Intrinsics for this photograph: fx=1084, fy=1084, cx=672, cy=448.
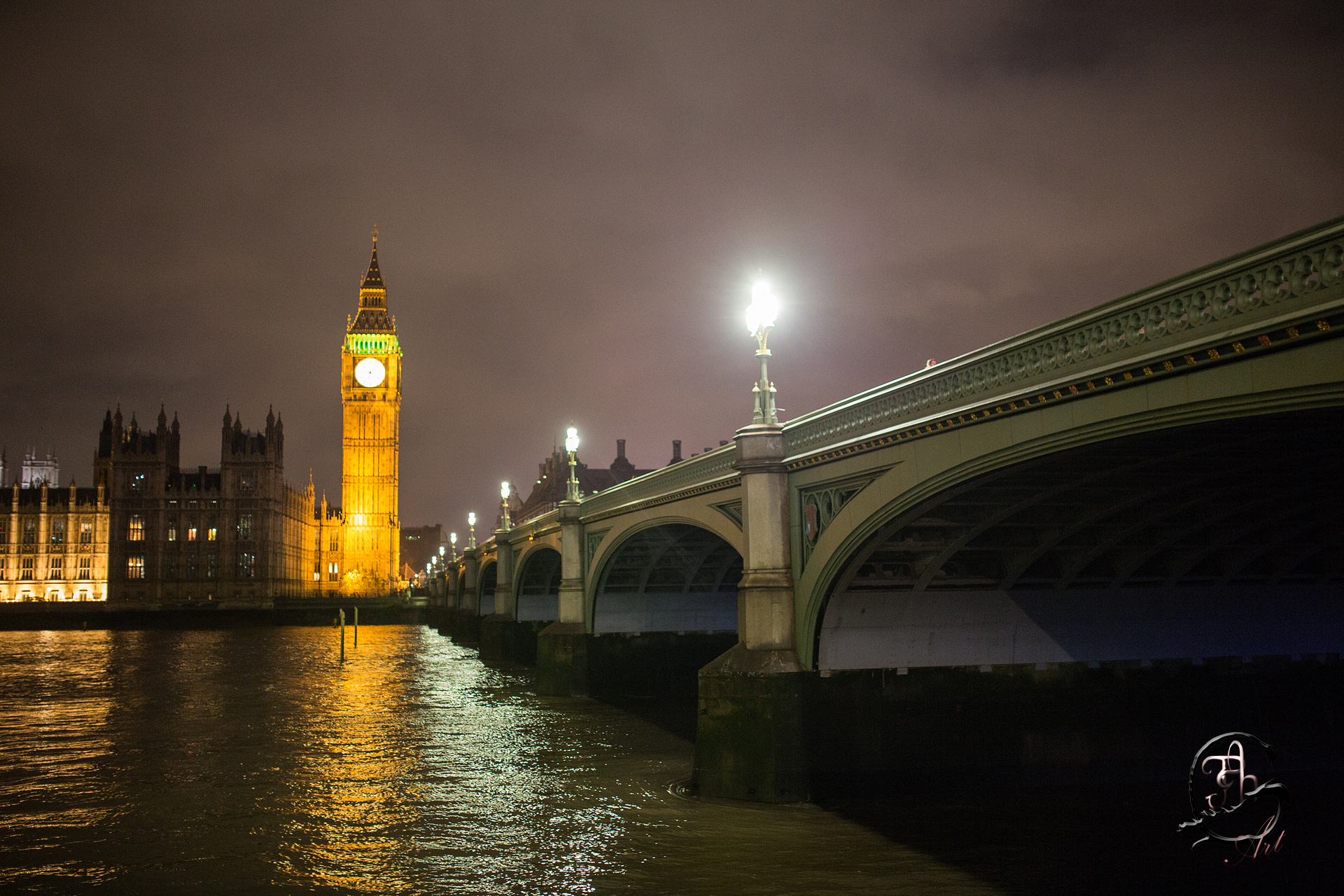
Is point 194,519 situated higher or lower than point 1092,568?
higher

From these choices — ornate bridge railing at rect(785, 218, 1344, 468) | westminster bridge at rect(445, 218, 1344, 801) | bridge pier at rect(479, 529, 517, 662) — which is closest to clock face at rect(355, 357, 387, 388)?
bridge pier at rect(479, 529, 517, 662)

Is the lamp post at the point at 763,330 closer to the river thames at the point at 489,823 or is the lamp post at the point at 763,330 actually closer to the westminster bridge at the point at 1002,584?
the westminster bridge at the point at 1002,584

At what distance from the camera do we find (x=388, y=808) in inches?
749

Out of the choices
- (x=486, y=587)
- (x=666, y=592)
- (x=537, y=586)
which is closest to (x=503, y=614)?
(x=537, y=586)

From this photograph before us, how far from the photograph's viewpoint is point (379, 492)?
16938 cm

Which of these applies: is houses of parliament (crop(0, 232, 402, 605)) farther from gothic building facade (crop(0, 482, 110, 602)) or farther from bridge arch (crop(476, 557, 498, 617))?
bridge arch (crop(476, 557, 498, 617))

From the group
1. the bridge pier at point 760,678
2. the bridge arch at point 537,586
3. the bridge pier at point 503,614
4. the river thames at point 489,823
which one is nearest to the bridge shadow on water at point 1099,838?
the river thames at point 489,823

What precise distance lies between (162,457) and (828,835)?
454 ft

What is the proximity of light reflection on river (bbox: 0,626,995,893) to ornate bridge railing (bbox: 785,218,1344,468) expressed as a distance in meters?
6.23

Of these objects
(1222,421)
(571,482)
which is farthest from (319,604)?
(1222,421)

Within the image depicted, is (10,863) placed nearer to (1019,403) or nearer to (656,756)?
(656,756)

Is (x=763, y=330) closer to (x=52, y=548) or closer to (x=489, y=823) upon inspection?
(x=489, y=823)

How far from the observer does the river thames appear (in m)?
14.5

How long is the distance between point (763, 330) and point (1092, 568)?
7.55 m
